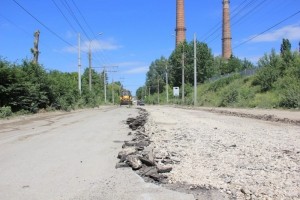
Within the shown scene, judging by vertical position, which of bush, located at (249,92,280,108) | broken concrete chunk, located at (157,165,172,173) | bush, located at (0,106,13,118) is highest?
bush, located at (249,92,280,108)

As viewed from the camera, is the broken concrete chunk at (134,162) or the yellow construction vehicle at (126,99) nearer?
the broken concrete chunk at (134,162)

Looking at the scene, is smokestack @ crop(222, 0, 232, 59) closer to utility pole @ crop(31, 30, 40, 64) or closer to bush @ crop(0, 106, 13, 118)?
utility pole @ crop(31, 30, 40, 64)

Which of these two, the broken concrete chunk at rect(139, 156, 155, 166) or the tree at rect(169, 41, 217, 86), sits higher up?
the tree at rect(169, 41, 217, 86)

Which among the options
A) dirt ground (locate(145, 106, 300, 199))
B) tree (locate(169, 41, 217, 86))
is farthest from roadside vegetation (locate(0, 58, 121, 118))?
tree (locate(169, 41, 217, 86))

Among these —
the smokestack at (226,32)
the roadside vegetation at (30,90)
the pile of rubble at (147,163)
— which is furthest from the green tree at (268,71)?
the smokestack at (226,32)

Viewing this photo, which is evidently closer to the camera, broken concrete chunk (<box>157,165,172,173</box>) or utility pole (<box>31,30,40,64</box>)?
broken concrete chunk (<box>157,165,172,173</box>)

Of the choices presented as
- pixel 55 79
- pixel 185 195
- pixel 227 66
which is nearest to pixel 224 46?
pixel 227 66

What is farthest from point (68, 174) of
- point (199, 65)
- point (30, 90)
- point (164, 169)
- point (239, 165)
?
point (199, 65)

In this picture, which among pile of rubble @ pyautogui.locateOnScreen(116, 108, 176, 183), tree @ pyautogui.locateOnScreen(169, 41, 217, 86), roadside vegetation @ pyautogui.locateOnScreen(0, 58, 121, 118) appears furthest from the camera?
tree @ pyautogui.locateOnScreen(169, 41, 217, 86)

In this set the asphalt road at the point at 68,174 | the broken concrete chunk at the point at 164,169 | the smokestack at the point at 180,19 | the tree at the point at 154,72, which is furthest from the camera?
the tree at the point at 154,72

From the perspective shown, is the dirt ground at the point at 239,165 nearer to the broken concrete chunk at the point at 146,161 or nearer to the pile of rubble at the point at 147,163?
the pile of rubble at the point at 147,163

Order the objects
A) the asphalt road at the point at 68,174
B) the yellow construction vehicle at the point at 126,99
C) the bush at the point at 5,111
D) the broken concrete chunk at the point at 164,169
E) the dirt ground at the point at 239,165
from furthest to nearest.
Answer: the yellow construction vehicle at the point at 126,99
the bush at the point at 5,111
the broken concrete chunk at the point at 164,169
the asphalt road at the point at 68,174
the dirt ground at the point at 239,165

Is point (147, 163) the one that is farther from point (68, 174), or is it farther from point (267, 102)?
point (267, 102)

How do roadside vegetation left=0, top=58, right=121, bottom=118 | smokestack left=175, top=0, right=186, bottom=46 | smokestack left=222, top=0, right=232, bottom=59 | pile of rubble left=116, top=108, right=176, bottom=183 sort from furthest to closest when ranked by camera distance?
smokestack left=175, top=0, right=186, bottom=46 → smokestack left=222, top=0, right=232, bottom=59 → roadside vegetation left=0, top=58, right=121, bottom=118 → pile of rubble left=116, top=108, right=176, bottom=183
